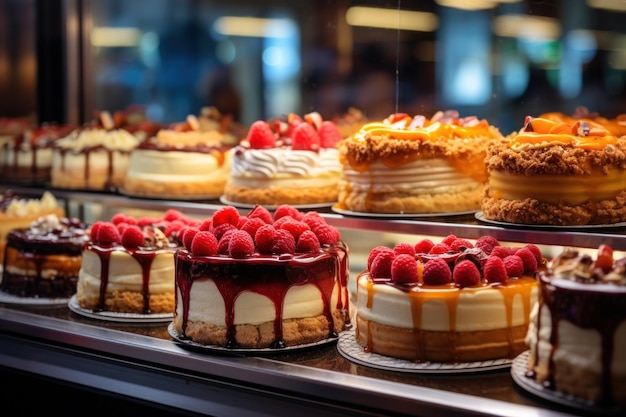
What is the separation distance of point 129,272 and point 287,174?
0.89m

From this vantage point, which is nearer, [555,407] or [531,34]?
[555,407]

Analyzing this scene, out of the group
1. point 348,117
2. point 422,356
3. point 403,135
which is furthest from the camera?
point 348,117

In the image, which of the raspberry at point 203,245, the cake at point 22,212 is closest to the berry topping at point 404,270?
the raspberry at point 203,245

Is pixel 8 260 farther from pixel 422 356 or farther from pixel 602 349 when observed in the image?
pixel 602 349

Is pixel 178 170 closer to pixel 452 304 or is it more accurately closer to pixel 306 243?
pixel 306 243

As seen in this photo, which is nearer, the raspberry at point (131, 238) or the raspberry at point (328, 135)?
the raspberry at point (131, 238)

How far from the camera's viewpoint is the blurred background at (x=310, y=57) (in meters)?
4.02

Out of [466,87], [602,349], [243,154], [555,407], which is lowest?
[555,407]

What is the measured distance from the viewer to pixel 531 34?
409 centimetres

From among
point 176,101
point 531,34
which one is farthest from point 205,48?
point 531,34

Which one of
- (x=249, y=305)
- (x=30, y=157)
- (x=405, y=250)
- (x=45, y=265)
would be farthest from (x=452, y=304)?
(x=30, y=157)

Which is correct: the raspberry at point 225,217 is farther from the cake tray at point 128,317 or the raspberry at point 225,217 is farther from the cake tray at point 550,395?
the cake tray at point 550,395

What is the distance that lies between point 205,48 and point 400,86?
1674 mm

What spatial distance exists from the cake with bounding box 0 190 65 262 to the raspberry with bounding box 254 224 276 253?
85.0 inches
